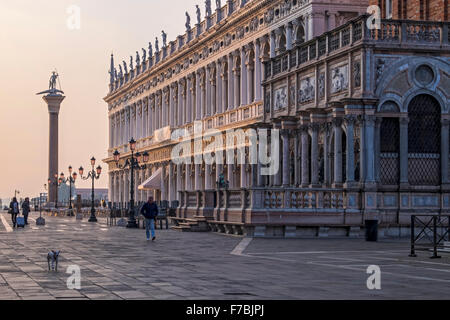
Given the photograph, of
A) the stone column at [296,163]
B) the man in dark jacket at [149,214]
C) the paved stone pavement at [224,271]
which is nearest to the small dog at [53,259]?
the paved stone pavement at [224,271]

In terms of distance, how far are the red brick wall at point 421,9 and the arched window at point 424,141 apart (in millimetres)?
9663

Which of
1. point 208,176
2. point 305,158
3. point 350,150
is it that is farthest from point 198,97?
point 350,150

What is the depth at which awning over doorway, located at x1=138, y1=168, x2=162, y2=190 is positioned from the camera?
7696 centimetres

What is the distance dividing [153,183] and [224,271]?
60.4 metres

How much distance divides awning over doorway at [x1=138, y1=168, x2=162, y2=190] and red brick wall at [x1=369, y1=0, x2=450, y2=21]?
33020 millimetres

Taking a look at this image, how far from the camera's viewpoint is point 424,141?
→ 34.1 metres

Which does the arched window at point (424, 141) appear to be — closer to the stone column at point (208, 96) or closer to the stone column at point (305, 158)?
the stone column at point (305, 158)

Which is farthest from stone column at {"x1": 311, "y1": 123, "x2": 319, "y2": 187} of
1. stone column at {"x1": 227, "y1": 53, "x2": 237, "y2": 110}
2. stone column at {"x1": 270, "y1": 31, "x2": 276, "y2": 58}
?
stone column at {"x1": 227, "y1": 53, "x2": 237, "y2": 110}

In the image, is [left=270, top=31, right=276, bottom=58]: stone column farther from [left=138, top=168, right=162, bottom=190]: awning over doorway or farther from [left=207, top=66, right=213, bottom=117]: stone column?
[left=138, top=168, right=162, bottom=190]: awning over doorway

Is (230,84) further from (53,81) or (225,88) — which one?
(53,81)

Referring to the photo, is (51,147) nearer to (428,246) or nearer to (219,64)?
(219,64)

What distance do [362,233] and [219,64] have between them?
39.3 m
